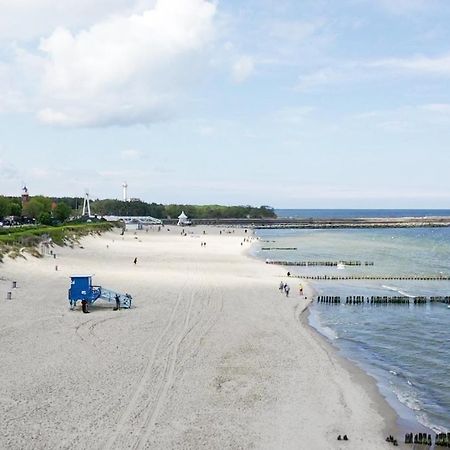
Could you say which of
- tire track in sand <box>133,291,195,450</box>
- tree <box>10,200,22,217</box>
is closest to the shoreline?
tire track in sand <box>133,291,195,450</box>

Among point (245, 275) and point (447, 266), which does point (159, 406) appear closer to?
point (245, 275)

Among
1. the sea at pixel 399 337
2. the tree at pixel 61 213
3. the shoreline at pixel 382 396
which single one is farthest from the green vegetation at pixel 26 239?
the tree at pixel 61 213

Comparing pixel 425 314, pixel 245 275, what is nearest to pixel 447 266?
pixel 245 275

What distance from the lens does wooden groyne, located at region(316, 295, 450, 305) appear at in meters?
41.8

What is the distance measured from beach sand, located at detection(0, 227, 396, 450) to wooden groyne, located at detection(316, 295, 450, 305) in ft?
12.8

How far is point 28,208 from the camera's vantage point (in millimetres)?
124188

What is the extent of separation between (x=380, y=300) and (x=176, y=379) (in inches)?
991

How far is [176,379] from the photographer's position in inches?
822

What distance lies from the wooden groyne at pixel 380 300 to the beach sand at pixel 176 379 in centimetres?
390

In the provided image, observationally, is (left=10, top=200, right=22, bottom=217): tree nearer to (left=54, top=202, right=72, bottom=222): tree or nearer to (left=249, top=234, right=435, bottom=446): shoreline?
(left=54, top=202, right=72, bottom=222): tree

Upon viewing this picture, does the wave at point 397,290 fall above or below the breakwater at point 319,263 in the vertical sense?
below

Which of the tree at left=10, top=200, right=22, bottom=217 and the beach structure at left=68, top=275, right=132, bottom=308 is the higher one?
the tree at left=10, top=200, right=22, bottom=217

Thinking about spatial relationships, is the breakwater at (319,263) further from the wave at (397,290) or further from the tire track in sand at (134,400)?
the tire track in sand at (134,400)

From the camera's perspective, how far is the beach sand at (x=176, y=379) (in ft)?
53.2
